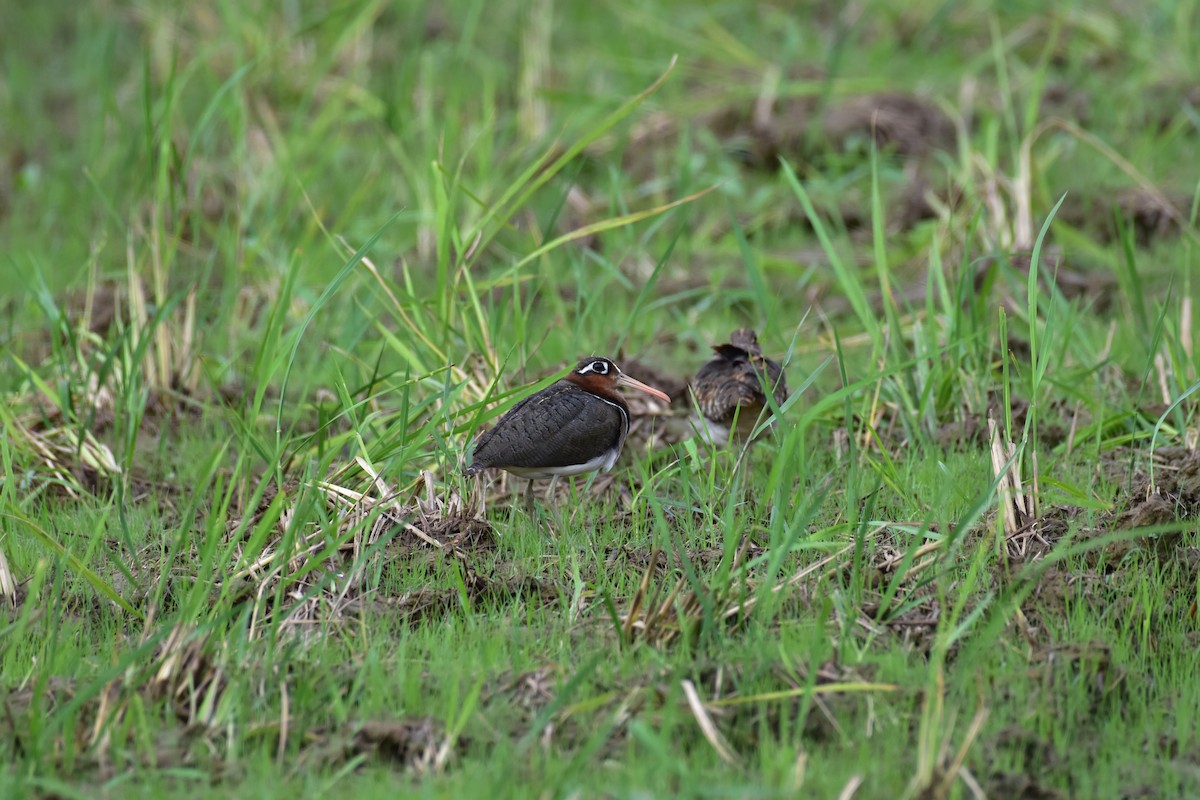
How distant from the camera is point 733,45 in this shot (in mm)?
9711

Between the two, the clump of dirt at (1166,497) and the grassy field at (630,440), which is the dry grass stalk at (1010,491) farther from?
the clump of dirt at (1166,497)

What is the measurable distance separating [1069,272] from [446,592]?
4.05 metres

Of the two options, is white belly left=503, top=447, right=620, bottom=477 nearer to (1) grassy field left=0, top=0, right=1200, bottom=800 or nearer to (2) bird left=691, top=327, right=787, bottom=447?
(1) grassy field left=0, top=0, right=1200, bottom=800

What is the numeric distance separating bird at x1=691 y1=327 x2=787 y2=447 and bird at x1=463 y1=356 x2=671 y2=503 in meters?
0.27

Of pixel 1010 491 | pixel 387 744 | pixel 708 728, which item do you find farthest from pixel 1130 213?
pixel 387 744

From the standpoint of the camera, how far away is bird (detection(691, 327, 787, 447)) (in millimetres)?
5367

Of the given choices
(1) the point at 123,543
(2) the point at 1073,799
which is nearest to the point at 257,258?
(1) the point at 123,543

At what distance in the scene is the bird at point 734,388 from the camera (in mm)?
5367

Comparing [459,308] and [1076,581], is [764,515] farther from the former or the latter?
[459,308]

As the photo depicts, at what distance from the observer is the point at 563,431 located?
16.6 feet

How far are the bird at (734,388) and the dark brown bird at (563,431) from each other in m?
0.29

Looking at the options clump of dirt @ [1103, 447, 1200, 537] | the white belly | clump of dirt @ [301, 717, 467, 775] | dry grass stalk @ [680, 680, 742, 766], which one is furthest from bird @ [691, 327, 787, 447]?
clump of dirt @ [301, 717, 467, 775]

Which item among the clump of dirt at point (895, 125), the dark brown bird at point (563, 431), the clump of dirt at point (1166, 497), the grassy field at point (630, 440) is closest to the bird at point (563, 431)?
the dark brown bird at point (563, 431)

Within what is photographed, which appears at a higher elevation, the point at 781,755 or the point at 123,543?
the point at 781,755
